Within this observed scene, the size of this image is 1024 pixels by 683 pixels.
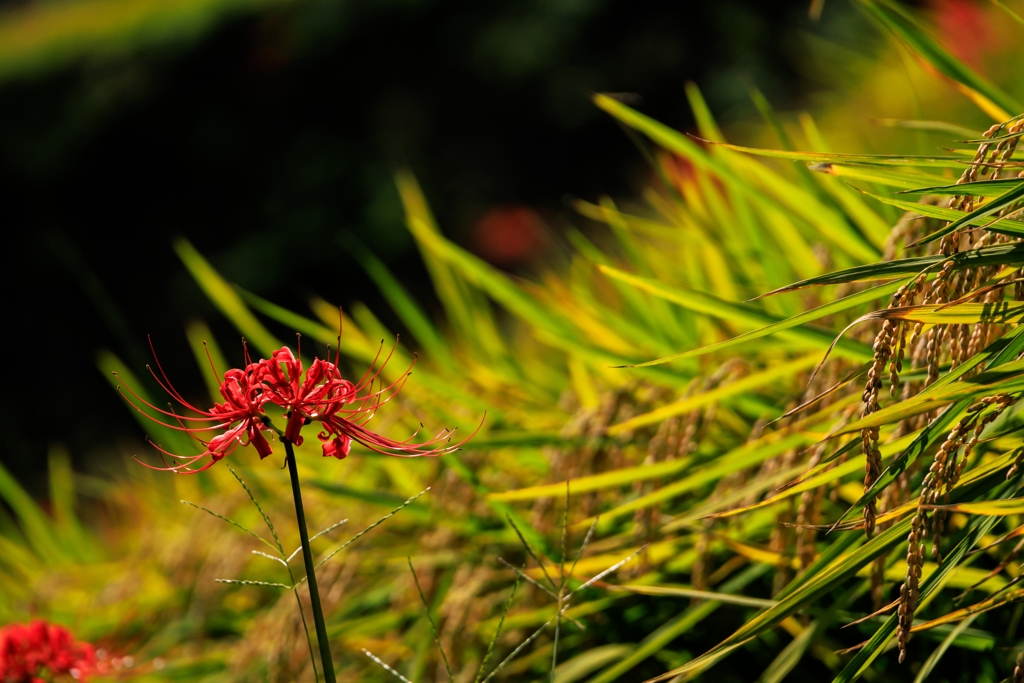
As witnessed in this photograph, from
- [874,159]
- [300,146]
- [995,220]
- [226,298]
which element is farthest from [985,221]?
[300,146]

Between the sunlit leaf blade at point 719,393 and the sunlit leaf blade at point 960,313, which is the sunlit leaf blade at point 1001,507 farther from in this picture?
the sunlit leaf blade at point 719,393

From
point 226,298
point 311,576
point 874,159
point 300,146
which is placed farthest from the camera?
point 300,146

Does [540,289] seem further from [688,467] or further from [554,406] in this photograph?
[688,467]

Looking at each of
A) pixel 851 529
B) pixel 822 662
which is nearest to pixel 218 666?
pixel 822 662

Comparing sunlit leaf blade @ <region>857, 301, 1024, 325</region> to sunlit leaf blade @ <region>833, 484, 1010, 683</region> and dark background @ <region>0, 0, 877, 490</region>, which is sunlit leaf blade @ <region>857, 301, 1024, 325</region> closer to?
sunlit leaf blade @ <region>833, 484, 1010, 683</region>

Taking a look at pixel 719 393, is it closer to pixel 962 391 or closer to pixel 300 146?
pixel 962 391

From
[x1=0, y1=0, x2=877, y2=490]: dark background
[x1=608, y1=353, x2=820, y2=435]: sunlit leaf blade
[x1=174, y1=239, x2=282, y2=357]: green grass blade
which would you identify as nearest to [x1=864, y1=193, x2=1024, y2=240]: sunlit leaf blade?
[x1=608, y1=353, x2=820, y2=435]: sunlit leaf blade
